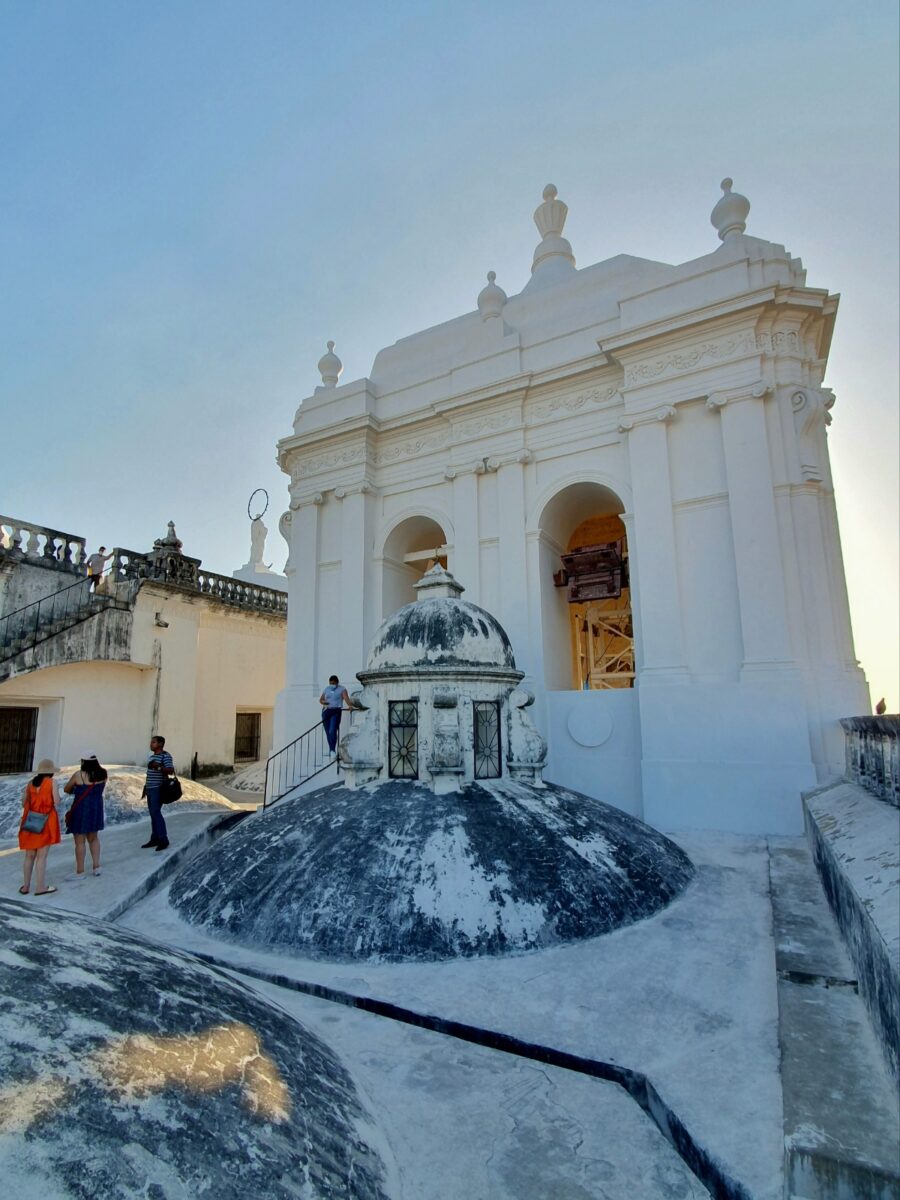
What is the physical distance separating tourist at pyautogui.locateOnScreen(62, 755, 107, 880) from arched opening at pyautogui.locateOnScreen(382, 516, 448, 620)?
6.67 metres

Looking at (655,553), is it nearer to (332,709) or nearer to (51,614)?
(332,709)

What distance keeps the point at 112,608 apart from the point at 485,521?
9.53 meters

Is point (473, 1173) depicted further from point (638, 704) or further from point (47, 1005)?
point (638, 704)

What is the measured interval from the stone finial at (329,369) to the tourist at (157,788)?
1030 centimetres

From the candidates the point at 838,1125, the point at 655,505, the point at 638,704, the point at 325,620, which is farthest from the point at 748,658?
the point at 325,620

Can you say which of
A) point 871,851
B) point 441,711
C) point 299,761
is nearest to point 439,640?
point 441,711

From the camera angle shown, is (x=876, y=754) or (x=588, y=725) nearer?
(x=876, y=754)

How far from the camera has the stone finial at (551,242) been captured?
15383 millimetres

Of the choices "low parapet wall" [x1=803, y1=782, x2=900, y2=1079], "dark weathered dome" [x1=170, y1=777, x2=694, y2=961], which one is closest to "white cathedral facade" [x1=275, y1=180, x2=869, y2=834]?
"dark weathered dome" [x1=170, y1=777, x2=694, y2=961]

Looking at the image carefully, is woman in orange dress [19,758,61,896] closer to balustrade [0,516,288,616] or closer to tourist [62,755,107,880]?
tourist [62,755,107,880]

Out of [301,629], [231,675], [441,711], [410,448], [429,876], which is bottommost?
[429,876]

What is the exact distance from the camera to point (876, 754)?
5988mm

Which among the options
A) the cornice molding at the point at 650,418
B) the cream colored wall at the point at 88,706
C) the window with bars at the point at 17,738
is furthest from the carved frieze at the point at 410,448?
the window with bars at the point at 17,738

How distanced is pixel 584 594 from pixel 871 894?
30.0ft
